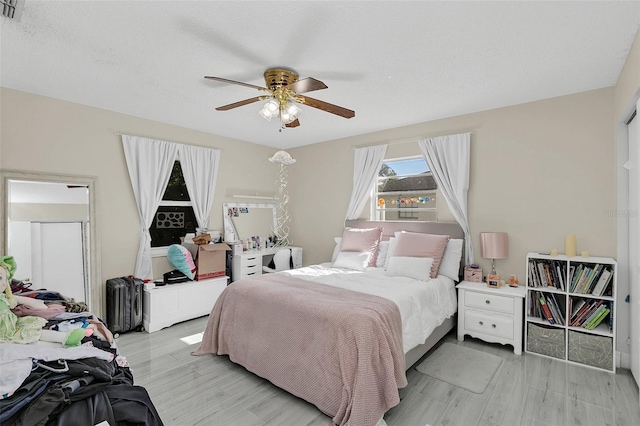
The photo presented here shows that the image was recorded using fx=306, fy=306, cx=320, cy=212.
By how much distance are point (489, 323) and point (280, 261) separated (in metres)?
3.02

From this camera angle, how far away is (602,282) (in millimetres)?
2736

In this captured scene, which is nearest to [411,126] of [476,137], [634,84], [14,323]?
[476,137]

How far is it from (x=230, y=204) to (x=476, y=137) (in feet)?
11.9

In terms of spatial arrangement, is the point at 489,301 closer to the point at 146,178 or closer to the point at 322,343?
the point at 322,343

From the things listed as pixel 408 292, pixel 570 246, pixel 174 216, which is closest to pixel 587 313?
pixel 570 246

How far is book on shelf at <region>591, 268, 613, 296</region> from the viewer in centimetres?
270

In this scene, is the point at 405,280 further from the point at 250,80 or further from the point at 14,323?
the point at 14,323

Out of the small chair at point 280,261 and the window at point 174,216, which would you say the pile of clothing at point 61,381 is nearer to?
the window at point 174,216

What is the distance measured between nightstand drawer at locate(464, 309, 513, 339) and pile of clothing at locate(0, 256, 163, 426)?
121 inches

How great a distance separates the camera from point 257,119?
3967 mm

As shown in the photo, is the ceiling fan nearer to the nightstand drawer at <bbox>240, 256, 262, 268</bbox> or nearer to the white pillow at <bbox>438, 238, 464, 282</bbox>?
the white pillow at <bbox>438, 238, 464, 282</bbox>

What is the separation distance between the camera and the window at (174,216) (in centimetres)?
421

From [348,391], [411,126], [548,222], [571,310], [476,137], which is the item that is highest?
[411,126]

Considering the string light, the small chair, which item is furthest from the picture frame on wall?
the string light
